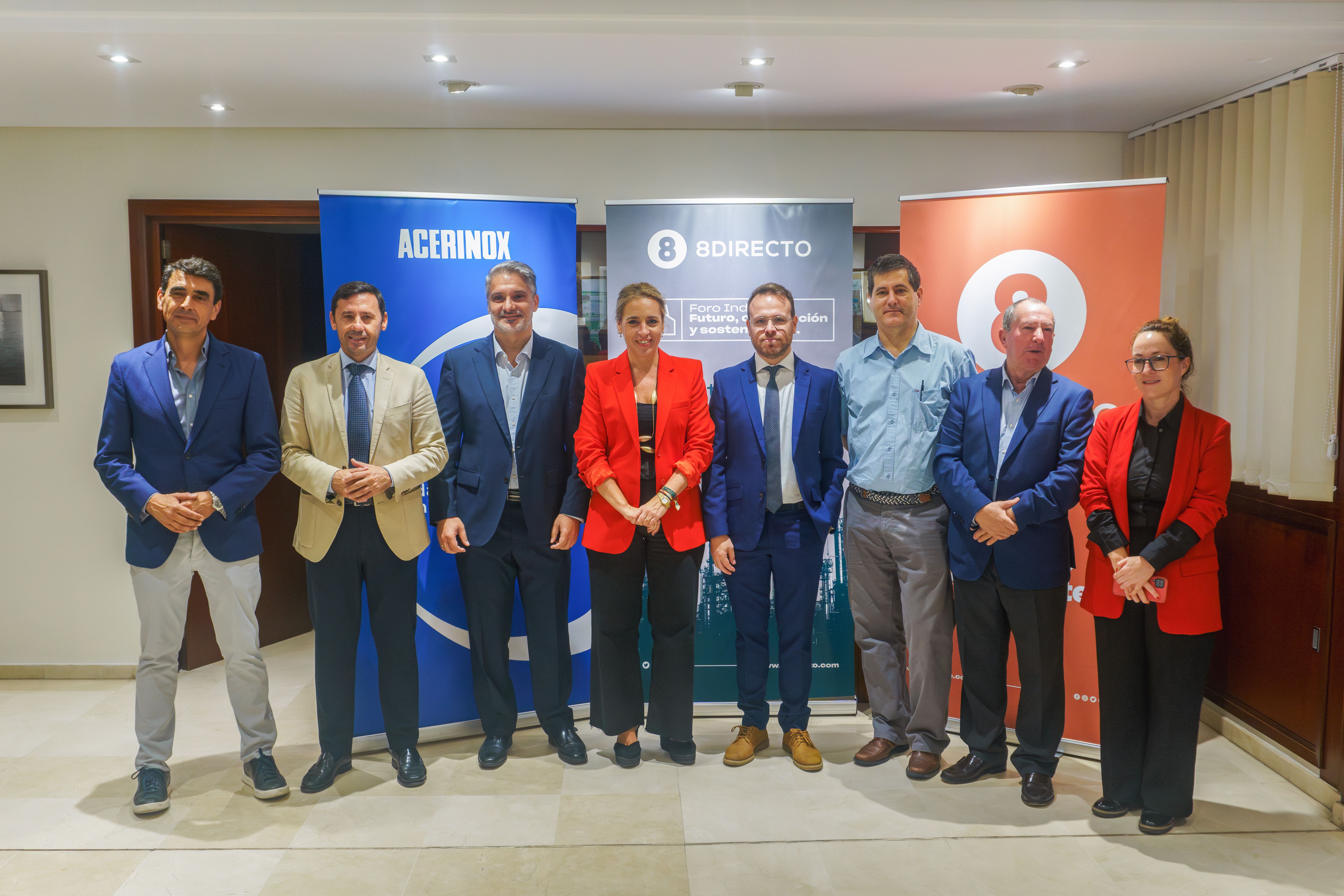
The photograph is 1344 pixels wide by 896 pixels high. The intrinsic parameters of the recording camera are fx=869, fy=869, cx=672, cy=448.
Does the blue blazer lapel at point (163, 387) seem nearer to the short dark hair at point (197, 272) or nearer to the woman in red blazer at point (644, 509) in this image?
the short dark hair at point (197, 272)

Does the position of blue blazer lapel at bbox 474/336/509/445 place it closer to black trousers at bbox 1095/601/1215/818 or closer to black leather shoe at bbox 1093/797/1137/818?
black trousers at bbox 1095/601/1215/818

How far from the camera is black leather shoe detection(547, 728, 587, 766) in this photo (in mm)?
3697

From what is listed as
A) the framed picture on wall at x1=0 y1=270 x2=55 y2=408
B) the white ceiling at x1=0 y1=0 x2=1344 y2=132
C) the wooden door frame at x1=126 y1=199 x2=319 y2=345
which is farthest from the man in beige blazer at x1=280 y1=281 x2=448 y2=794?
the framed picture on wall at x1=0 y1=270 x2=55 y2=408

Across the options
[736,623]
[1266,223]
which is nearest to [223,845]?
[736,623]

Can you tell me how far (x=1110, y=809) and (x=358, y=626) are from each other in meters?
2.96

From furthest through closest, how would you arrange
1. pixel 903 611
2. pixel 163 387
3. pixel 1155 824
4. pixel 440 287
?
pixel 440 287 → pixel 903 611 → pixel 163 387 → pixel 1155 824

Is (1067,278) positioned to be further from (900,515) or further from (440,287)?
(440,287)

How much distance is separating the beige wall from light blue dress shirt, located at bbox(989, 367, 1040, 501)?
5.72ft

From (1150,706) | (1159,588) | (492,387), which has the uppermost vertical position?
(492,387)

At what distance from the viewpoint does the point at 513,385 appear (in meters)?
3.64

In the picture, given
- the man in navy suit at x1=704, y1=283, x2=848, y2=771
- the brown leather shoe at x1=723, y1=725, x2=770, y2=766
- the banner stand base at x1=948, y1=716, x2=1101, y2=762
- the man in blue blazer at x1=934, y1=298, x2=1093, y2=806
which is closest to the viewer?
the man in blue blazer at x1=934, y1=298, x2=1093, y2=806

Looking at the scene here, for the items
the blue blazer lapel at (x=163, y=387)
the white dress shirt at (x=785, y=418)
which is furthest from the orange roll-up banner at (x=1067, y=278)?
the blue blazer lapel at (x=163, y=387)

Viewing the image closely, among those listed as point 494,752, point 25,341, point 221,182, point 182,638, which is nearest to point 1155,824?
point 494,752

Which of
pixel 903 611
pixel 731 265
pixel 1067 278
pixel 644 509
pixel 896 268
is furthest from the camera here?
pixel 731 265
